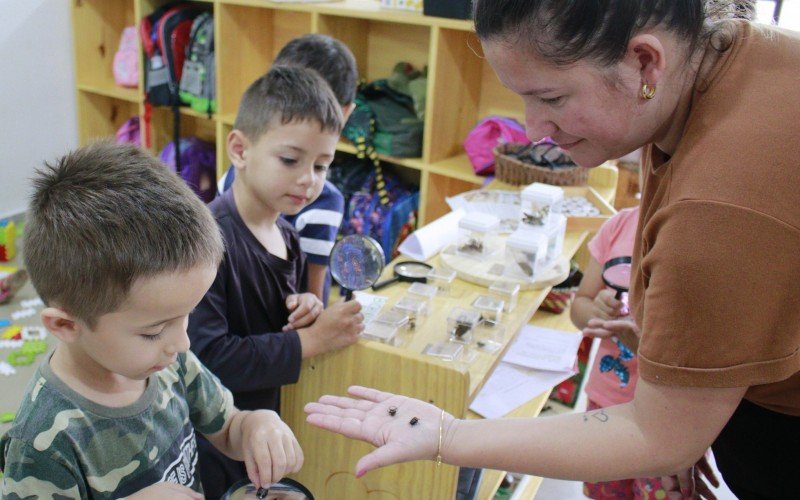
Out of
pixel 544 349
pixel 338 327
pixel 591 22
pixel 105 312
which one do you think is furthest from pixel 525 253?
pixel 105 312

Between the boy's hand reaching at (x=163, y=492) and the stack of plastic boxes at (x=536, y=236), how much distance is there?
3.58ft

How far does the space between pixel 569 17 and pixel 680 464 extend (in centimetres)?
62

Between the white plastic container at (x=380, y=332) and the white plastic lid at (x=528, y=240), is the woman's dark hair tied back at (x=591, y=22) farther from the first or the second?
the white plastic lid at (x=528, y=240)

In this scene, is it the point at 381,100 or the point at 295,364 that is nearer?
the point at 295,364

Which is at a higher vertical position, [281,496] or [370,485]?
[281,496]

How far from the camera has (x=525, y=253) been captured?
189 centimetres

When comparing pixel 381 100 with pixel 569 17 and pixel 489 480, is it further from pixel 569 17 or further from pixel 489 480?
pixel 569 17

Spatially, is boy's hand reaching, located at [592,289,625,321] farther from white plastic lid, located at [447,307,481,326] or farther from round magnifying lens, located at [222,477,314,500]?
round magnifying lens, located at [222,477,314,500]

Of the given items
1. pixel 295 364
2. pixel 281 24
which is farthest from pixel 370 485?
pixel 281 24

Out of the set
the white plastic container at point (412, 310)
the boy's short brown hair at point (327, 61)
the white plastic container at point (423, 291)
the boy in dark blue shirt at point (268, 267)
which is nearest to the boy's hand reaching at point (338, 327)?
the boy in dark blue shirt at point (268, 267)

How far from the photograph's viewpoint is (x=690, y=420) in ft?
2.98

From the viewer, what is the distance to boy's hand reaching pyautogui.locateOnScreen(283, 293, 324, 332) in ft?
5.14

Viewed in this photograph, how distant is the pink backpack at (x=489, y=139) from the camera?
10.3 feet

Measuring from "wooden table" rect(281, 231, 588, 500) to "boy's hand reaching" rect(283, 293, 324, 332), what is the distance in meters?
0.09
